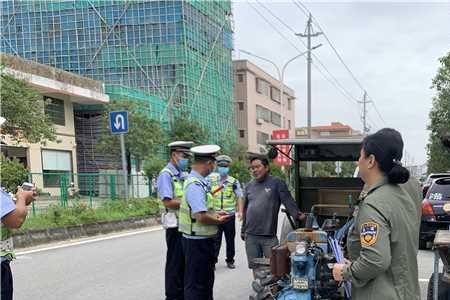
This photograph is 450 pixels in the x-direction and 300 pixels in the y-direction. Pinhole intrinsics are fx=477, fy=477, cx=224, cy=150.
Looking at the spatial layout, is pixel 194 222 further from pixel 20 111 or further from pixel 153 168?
pixel 153 168

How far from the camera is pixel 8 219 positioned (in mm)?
3160

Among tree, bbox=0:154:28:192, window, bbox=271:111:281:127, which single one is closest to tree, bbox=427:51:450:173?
tree, bbox=0:154:28:192

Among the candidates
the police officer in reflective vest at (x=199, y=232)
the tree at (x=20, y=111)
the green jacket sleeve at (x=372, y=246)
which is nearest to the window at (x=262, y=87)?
the tree at (x=20, y=111)

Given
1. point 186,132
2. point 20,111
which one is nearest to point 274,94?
point 186,132

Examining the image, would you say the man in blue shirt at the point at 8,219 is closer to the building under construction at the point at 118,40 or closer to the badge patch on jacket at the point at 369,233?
the badge patch on jacket at the point at 369,233

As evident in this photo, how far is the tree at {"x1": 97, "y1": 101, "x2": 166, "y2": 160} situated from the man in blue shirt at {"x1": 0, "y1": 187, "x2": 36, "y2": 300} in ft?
72.2

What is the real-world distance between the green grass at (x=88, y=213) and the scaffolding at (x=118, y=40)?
813 inches

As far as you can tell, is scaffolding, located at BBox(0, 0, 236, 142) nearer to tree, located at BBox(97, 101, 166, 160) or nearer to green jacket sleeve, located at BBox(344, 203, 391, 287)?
tree, located at BBox(97, 101, 166, 160)

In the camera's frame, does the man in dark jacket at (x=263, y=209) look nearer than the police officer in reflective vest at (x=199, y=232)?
No

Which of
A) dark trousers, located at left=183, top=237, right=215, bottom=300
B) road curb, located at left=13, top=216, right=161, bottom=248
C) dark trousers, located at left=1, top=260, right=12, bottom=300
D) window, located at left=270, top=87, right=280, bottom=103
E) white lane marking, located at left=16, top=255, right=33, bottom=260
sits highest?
window, located at left=270, top=87, right=280, bottom=103

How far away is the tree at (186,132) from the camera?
30656mm

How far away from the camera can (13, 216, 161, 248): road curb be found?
10.3 metres

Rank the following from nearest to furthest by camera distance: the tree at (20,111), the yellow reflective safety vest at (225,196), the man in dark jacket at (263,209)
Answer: the man in dark jacket at (263,209) → the yellow reflective safety vest at (225,196) → the tree at (20,111)

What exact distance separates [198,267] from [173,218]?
1.11 meters
